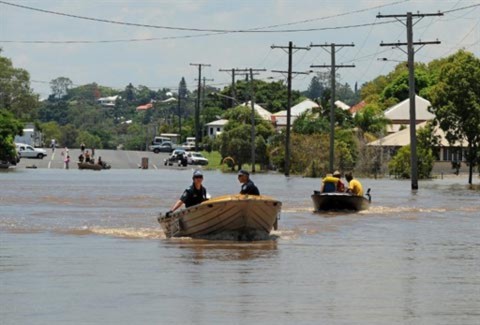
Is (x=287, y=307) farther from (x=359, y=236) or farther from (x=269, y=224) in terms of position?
(x=359, y=236)

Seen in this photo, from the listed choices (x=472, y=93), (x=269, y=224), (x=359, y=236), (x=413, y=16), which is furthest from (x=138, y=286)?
(x=472, y=93)

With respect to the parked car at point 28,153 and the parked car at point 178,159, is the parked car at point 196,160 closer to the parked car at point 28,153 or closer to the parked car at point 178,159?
the parked car at point 178,159

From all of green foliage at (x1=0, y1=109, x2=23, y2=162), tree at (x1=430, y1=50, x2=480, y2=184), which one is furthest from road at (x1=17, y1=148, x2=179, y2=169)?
tree at (x1=430, y1=50, x2=480, y2=184)

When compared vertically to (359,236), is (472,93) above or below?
above

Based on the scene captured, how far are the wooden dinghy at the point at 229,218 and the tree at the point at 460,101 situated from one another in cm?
5168

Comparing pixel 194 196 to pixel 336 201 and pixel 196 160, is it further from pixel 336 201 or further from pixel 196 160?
pixel 196 160

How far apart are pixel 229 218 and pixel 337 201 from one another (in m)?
13.3

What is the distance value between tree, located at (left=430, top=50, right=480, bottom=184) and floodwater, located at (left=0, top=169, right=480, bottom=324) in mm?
37566

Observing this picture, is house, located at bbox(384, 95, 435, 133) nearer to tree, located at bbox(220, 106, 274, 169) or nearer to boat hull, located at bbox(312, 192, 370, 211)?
tree, located at bbox(220, 106, 274, 169)

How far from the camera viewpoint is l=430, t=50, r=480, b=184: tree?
267ft

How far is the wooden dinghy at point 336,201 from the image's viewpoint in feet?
139

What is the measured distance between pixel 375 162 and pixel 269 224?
6838 centimetres

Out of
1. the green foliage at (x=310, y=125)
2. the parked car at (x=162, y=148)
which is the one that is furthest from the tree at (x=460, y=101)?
the parked car at (x=162, y=148)

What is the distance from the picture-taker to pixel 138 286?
21.5 m
